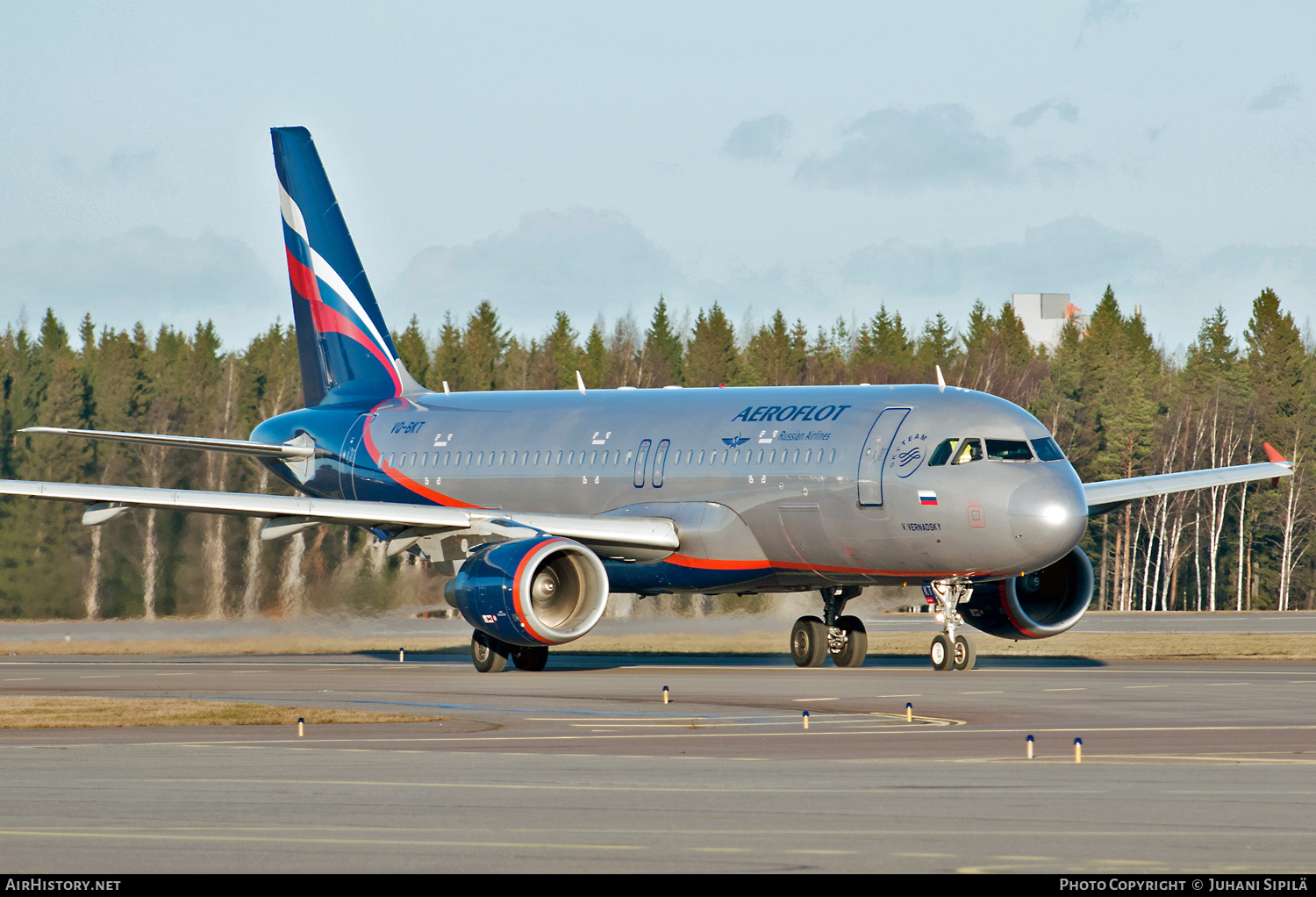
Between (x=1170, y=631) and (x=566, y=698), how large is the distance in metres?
26.8

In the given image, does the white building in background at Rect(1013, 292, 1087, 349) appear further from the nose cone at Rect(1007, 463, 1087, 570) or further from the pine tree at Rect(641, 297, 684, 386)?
the nose cone at Rect(1007, 463, 1087, 570)

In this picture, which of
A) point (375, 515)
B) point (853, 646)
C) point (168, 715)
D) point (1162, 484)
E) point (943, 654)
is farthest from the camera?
point (1162, 484)

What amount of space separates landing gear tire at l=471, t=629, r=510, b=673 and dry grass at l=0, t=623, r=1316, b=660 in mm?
6294

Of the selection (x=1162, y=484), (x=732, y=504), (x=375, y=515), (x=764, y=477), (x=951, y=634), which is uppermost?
(x=1162, y=484)

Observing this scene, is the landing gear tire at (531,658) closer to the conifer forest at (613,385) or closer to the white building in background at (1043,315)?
the conifer forest at (613,385)

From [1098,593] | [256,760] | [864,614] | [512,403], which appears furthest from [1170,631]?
[1098,593]

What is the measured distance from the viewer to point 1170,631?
46.0 m

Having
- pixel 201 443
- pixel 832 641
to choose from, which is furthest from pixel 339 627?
pixel 832 641

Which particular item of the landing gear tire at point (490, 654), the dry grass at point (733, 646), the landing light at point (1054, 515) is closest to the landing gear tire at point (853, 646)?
the landing light at point (1054, 515)

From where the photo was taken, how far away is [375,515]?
28.9 meters

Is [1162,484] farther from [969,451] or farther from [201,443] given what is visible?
[201,443]

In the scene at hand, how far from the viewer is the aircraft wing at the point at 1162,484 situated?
31.2 metres

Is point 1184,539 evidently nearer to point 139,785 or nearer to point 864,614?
point 864,614

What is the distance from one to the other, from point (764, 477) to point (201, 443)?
11682 mm
